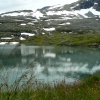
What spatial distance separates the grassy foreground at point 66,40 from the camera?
115 meters

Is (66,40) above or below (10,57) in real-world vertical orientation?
below

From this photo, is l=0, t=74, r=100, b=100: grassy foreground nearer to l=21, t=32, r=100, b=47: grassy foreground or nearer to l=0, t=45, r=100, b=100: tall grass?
l=0, t=45, r=100, b=100: tall grass

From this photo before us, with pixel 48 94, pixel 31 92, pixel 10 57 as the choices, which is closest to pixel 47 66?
pixel 10 57

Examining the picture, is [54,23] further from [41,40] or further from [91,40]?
[91,40]

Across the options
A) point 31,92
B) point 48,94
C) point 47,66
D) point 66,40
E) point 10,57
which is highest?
point 48,94

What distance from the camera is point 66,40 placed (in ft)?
415

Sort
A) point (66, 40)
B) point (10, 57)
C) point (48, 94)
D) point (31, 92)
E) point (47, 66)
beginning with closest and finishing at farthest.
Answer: point (48, 94)
point (31, 92)
point (10, 57)
point (47, 66)
point (66, 40)

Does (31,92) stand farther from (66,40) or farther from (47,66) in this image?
(66,40)

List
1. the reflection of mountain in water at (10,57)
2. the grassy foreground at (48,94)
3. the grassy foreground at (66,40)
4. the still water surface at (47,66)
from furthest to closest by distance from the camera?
the grassy foreground at (66,40), the still water surface at (47,66), the reflection of mountain in water at (10,57), the grassy foreground at (48,94)

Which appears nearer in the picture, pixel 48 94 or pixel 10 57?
pixel 48 94

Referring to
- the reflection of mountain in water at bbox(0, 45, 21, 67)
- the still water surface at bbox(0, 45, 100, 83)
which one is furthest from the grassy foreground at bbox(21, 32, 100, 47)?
the reflection of mountain in water at bbox(0, 45, 21, 67)

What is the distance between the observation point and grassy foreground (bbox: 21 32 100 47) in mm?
114831

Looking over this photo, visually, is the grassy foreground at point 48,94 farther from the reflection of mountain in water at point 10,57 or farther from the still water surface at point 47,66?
the reflection of mountain in water at point 10,57

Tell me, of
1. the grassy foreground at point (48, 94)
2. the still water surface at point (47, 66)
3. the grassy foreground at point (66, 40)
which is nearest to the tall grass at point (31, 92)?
the grassy foreground at point (48, 94)
